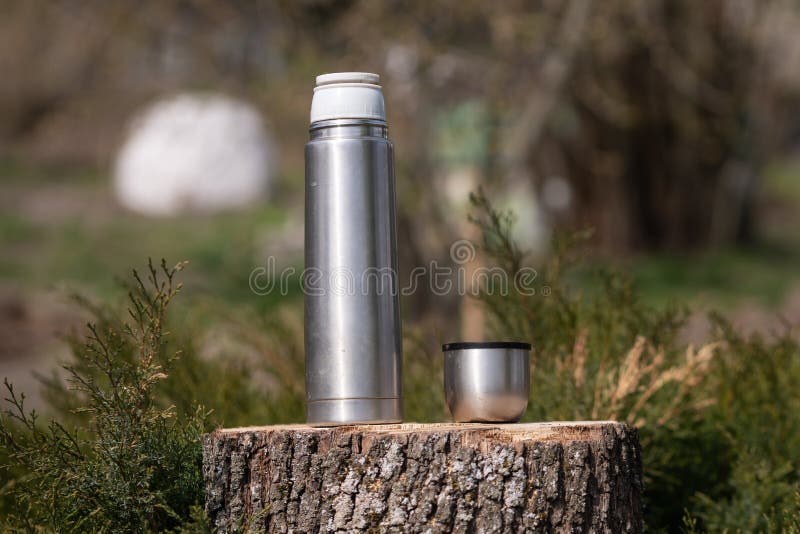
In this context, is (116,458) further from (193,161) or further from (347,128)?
(193,161)

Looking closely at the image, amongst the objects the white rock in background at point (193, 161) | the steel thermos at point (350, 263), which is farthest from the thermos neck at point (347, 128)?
the white rock in background at point (193, 161)

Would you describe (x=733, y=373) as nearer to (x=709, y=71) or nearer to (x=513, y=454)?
(x=513, y=454)

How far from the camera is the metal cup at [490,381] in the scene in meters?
2.44

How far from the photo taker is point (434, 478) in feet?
7.43

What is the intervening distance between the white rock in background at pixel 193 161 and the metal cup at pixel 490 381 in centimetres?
968

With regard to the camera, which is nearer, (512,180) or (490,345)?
(490,345)

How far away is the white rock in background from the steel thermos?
9509 mm

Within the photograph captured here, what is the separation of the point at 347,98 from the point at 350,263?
42 centimetres

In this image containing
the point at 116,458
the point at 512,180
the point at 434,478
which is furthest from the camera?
the point at 512,180

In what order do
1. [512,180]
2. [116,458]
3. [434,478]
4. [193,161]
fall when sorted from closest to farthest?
[434,478]
[116,458]
[512,180]
[193,161]

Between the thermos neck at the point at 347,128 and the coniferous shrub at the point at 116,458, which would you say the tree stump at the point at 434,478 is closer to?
the coniferous shrub at the point at 116,458

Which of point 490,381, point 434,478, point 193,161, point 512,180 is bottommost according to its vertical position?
point 434,478

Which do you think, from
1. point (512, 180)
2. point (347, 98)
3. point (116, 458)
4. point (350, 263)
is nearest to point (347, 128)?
point (347, 98)

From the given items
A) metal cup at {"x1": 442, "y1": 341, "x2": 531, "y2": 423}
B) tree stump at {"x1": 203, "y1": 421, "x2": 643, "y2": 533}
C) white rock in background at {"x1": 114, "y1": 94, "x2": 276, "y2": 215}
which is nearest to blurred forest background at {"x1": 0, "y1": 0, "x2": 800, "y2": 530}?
white rock in background at {"x1": 114, "y1": 94, "x2": 276, "y2": 215}
